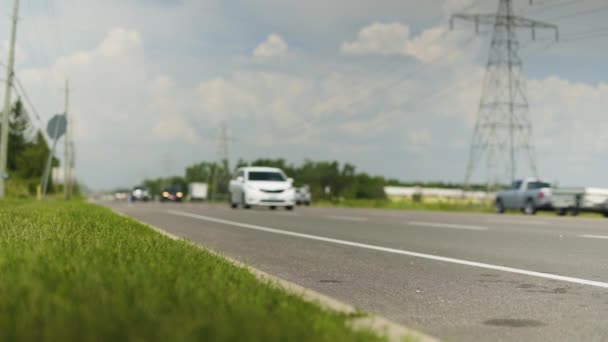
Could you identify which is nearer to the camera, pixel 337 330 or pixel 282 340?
pixel 282 340

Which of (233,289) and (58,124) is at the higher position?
(58,124)

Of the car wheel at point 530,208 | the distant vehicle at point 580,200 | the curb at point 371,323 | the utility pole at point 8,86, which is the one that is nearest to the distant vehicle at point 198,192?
the utility pole at point 8,86

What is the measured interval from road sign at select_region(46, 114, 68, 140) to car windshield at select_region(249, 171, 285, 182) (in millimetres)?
8875

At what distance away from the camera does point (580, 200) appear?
30828mm

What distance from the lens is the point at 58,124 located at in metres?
31.9

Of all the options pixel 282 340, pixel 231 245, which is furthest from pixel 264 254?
pixel 282 340

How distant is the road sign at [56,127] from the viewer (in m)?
31.5

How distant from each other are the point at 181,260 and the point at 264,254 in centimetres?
393

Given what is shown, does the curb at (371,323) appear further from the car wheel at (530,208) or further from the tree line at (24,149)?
the tree line at (24,149)

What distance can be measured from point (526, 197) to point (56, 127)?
72.8 ft

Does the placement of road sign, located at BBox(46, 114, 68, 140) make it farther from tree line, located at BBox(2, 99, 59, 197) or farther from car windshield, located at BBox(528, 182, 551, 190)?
tree line, located at BBox(2, 99, 59, 197)

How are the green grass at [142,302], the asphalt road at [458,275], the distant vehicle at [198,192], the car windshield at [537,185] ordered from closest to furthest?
the green grass at [142,302] < the asphalt road at [458,275] < the car windshield at [537,185] < the distant vehicle at [198,192]

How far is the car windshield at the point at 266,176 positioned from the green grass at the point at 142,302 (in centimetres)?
2639

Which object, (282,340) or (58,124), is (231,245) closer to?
(282,340)
